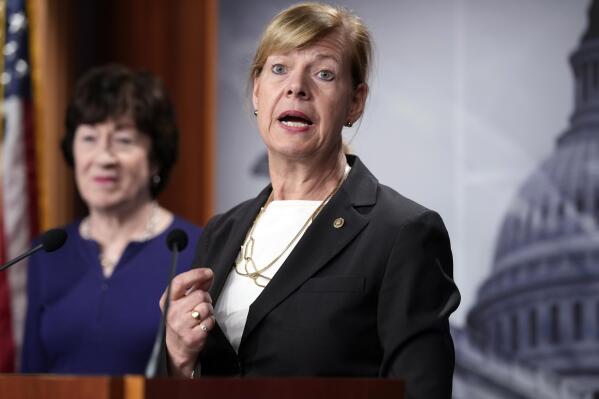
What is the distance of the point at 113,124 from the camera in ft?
10.9

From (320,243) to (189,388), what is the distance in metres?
0.54

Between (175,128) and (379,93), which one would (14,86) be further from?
(379,93)

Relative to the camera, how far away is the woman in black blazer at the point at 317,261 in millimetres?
1742

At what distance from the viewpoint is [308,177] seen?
2.00 metres

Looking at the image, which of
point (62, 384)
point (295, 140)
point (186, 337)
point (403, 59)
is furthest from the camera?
point (403, 59)

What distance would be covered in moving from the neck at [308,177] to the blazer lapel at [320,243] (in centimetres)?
5

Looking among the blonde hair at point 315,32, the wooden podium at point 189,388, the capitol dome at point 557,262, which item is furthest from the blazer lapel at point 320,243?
the capitol dome at point 557,262

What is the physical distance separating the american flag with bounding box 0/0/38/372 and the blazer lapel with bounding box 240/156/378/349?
7.46 ft

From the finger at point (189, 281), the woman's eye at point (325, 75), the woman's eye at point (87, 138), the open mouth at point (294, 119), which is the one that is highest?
the woman's eye at point (325, 75)

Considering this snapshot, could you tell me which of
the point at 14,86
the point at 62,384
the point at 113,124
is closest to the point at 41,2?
the point at 14,86

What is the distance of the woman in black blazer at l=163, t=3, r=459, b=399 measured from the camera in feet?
5.72

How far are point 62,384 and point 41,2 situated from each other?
10.4ft

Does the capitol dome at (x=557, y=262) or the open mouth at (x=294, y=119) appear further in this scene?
the capitol dome at (x=557, y=262)

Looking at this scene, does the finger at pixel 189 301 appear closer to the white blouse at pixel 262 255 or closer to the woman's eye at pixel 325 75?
the white blouse at pixel 262 255
